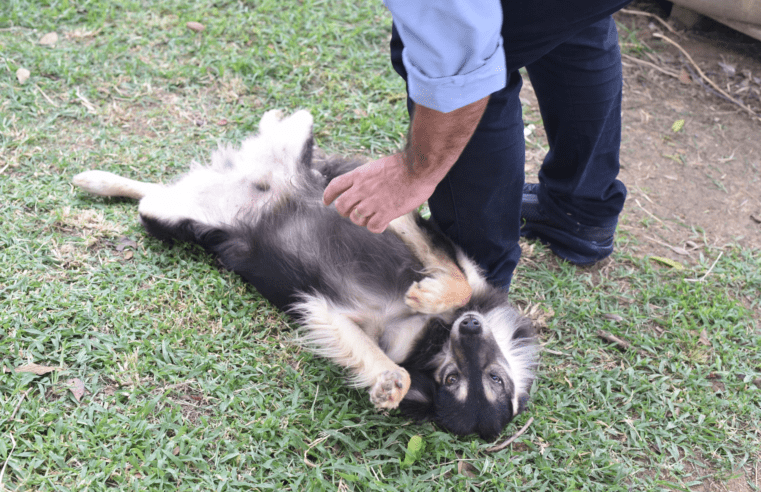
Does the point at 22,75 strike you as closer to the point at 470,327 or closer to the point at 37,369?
the point at 37,369

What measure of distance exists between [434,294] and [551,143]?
1.26 metres

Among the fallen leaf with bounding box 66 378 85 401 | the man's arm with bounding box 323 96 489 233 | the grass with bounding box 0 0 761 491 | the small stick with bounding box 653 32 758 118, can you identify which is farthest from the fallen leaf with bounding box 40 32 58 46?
the small stick with bounding box 653 32 758 118

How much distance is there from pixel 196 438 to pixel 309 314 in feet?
2.58

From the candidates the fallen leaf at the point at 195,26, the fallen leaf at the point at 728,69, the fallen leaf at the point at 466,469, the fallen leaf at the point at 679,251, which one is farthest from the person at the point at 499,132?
the fallen leaf at the point at 195,26

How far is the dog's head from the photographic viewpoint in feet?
8.84

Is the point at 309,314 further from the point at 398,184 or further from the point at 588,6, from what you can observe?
the point at 588,6

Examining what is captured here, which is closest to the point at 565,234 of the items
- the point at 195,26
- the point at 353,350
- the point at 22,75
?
the point at 353,350

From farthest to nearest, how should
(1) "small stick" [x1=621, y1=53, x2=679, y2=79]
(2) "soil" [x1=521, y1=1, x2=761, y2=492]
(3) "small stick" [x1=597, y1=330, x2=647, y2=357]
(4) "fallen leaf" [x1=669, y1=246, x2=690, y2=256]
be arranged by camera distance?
(1) "small stick" [x1=621, y1=53, x2=679, y2=79], (2) "soil" [x1=521, y1=1, x2=761, y2=492], (4) "fallen leaf" [x1=669, y1=246, x2=690, y2=256], (3) "small stick" [x1=597, y1=330, x2=647, y2=357]

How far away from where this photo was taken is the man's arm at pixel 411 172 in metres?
1.81

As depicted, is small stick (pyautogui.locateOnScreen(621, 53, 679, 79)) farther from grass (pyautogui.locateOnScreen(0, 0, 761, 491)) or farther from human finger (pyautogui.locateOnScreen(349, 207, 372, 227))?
human finger (pyautogui.locateOnScreen(349, 207, 372, 227))

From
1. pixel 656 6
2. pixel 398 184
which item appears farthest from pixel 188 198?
pixel 656 6

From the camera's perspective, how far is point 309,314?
2.93 metres

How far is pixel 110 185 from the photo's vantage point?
11.4 ft

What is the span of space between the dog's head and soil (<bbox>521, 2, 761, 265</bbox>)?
141 centimetres
